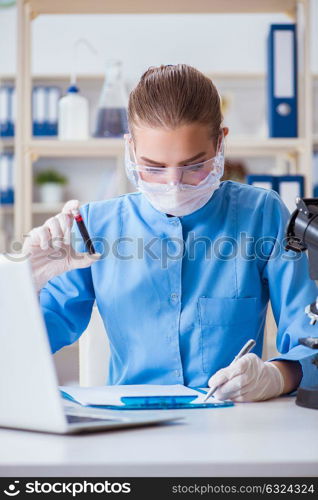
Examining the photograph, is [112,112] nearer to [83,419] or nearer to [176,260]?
[176,260]

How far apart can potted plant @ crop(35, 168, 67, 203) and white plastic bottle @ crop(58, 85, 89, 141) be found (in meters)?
2.84

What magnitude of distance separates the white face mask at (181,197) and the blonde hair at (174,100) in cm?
11

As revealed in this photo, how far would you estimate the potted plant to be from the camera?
17.3ft

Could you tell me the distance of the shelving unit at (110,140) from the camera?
233 cm

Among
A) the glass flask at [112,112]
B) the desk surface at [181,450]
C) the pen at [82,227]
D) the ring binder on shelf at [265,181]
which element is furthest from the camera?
the glass flask at [112,112]

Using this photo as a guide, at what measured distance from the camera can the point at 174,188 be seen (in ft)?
4.29

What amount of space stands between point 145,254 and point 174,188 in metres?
0.19

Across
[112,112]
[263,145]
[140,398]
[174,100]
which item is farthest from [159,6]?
[140,398]

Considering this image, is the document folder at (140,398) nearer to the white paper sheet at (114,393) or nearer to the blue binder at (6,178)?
the white paper sheet at (114,393)

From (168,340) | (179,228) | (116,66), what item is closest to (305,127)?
(116,66)

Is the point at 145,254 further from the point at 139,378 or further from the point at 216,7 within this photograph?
the point at 216,7

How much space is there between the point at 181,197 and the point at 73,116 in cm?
120

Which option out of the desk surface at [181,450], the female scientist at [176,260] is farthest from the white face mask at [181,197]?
the desk surface at [181,450]

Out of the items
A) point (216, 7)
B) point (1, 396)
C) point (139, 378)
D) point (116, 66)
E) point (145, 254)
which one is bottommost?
point (139, 378)
